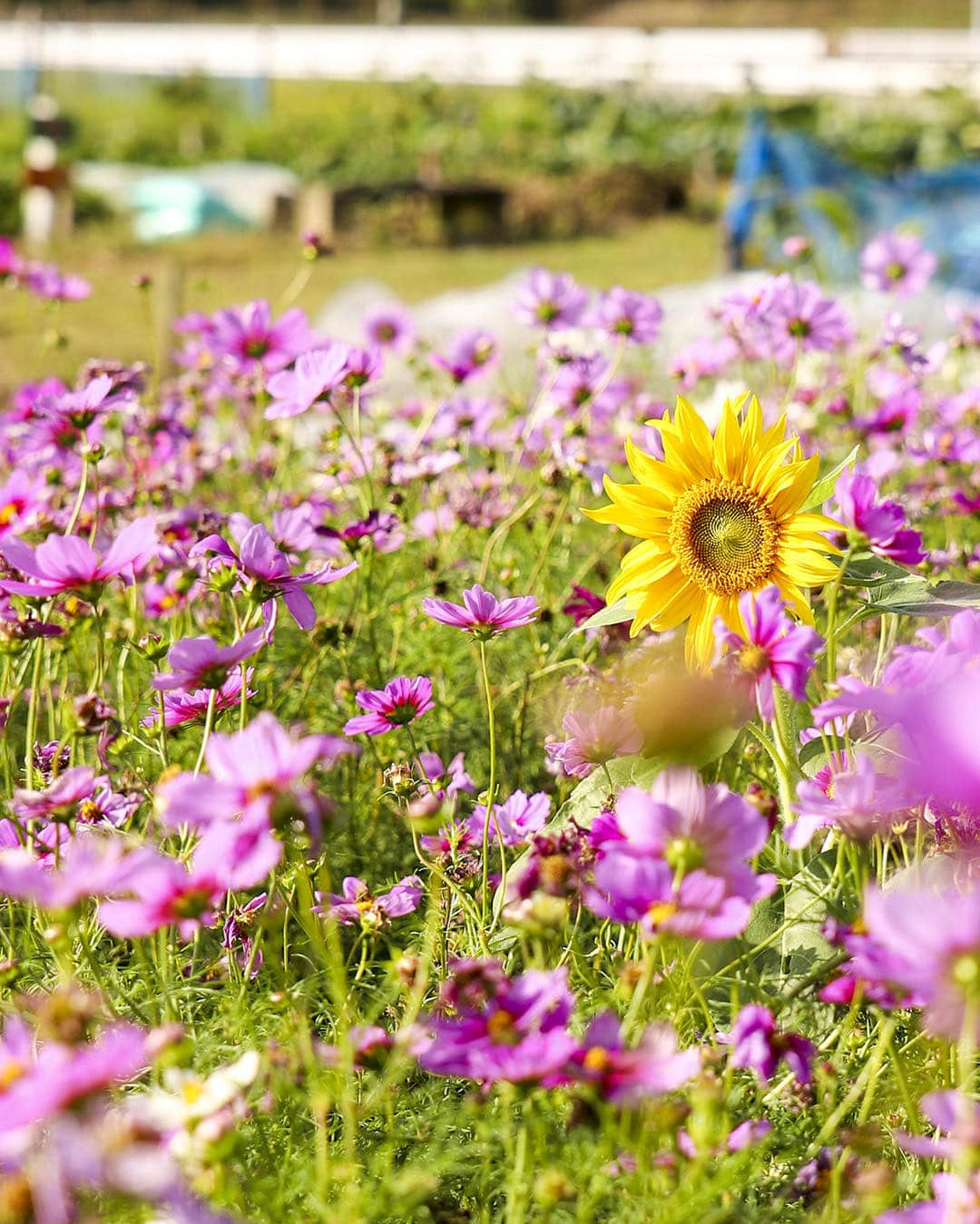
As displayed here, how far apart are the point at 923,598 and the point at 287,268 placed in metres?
7.90

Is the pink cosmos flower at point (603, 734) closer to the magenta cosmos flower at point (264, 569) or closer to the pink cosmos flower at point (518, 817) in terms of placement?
the pink cosmos flower at point (518, 817)

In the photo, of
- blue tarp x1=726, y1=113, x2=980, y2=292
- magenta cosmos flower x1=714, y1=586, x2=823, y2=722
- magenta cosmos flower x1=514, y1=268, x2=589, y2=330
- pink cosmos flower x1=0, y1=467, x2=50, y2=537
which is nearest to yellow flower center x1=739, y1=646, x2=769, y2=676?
magenta cosmos flower x1=714, y1=586, x2=823, y2=722

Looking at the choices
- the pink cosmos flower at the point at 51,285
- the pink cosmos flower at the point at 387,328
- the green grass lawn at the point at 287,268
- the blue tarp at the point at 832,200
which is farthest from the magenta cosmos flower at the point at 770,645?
the green grass lawn at the point at 287,268

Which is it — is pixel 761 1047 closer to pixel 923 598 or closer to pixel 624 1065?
pixel 624 1065

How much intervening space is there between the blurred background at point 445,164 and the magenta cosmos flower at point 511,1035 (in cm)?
130

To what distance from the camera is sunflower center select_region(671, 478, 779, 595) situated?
1194mm

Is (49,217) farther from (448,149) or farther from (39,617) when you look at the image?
(39,617)

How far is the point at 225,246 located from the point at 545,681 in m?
8.30

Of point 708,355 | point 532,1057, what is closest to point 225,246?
point 708,355

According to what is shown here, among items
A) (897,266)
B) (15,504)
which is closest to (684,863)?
(15,504)

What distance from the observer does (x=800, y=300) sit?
6.03 feet

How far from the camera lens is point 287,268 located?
8.63 m

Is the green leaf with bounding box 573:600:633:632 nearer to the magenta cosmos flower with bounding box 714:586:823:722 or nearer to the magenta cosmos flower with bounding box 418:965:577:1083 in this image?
the magenta cosmos flower with bounding box 714:586:823:722

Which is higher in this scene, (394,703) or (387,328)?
(387,328)
